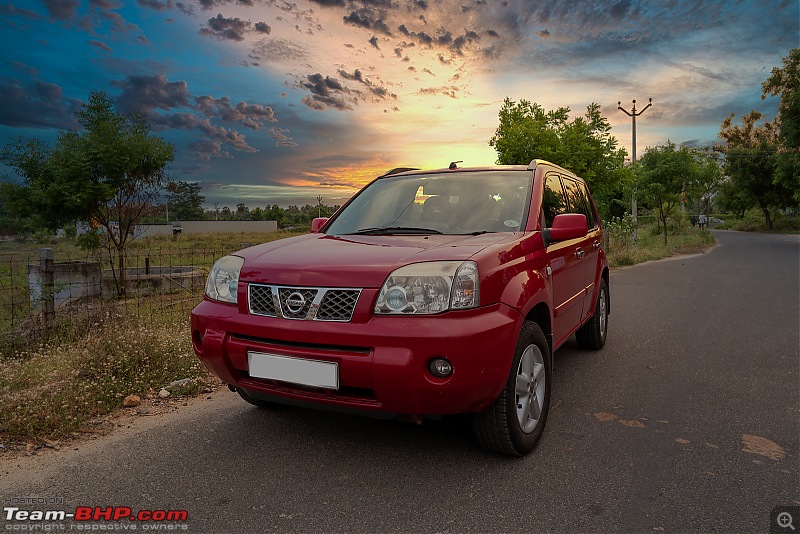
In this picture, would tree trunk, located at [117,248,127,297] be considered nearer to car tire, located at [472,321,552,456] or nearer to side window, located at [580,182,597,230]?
side window, located at [580,182,597,230]

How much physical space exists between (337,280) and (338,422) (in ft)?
4.16

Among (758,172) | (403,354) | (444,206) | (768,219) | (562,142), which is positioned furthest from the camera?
(768,219)

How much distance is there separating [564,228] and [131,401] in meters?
3.37

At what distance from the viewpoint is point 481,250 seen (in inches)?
108

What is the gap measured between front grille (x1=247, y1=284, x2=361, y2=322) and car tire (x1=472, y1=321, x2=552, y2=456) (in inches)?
36.1

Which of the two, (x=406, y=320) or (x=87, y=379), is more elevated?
(x=406, y=320)

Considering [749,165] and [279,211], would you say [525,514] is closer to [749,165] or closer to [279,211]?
[749,165]

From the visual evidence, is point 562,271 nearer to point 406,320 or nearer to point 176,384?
point 406,320

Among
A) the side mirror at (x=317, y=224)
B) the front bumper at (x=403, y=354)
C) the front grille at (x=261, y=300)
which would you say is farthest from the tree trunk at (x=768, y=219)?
the front grille at (x=261, y=300)

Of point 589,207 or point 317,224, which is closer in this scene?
point 317,224

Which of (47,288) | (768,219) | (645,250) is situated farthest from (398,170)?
(768,219)

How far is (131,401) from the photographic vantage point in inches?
154

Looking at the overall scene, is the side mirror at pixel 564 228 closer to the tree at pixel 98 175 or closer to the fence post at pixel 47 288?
the fence post at pixel 47 288

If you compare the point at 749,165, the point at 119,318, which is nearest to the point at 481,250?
the point at 119,318
